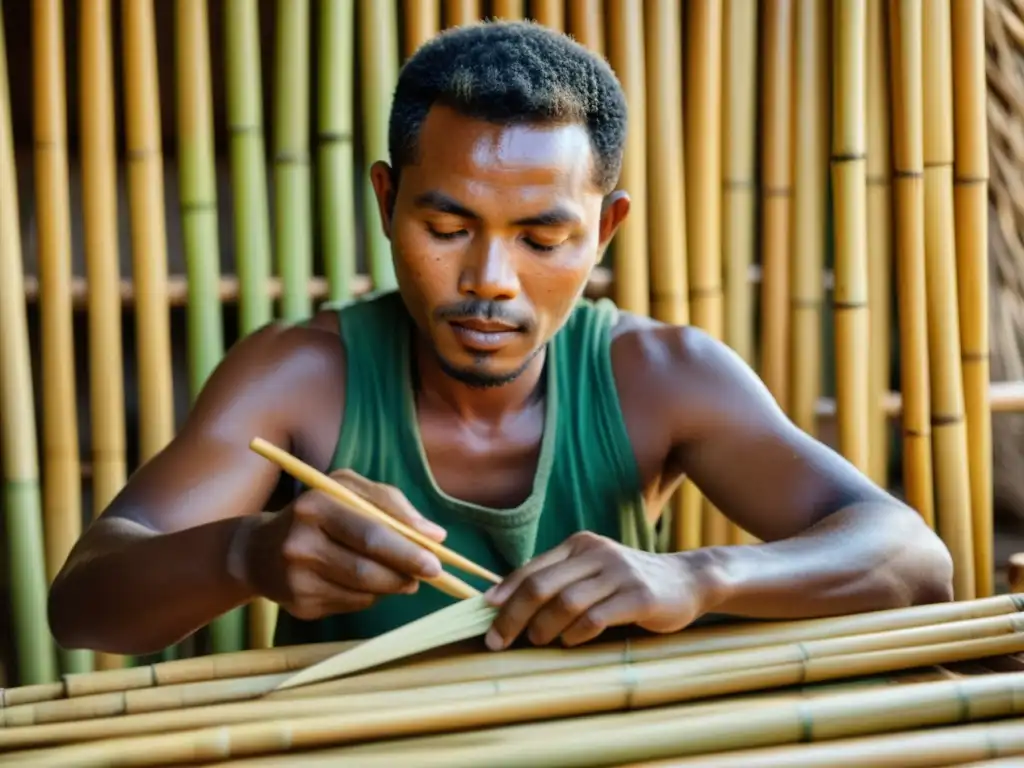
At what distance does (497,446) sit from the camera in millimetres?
1205

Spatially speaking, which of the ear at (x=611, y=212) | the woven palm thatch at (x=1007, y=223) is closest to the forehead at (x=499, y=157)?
the ear at (x=611, y=212)

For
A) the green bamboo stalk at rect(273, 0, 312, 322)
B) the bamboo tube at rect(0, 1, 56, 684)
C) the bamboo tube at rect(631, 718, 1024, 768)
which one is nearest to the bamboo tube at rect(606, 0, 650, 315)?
the green bamboo stalk at rect(273, 0, 312, 322)

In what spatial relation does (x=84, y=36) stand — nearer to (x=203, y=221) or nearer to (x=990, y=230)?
(x=203, y=221)

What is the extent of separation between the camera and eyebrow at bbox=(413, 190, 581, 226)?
3.28 feet

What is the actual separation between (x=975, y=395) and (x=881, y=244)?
0.68 ft

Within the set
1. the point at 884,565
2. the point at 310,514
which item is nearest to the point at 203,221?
the point at 310,514

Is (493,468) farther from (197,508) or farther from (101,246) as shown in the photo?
(101,246)

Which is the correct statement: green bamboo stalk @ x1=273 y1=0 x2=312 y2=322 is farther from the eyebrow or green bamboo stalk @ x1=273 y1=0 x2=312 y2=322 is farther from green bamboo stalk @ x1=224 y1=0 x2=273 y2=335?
the eyebrow

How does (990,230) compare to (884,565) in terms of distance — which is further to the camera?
(990,230)

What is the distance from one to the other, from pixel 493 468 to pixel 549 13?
1.81 feet

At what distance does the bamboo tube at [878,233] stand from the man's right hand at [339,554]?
874mm

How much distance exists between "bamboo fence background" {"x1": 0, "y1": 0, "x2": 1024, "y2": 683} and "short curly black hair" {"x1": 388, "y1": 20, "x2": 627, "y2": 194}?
1.21 feet

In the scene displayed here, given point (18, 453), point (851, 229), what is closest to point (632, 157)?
point (851, 229)

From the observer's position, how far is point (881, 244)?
1525 millimetres
